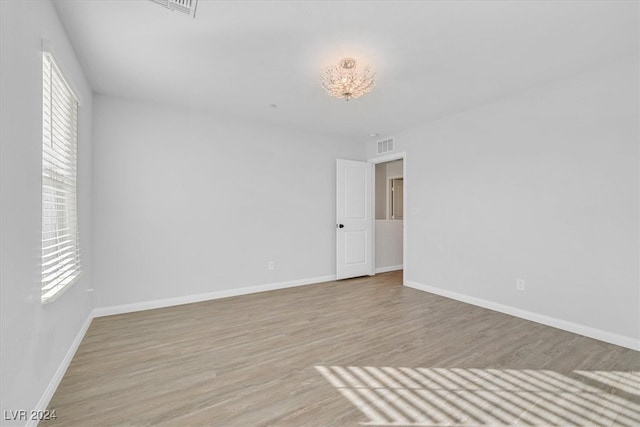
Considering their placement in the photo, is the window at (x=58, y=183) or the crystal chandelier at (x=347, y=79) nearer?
the window at (x=58, y=183)

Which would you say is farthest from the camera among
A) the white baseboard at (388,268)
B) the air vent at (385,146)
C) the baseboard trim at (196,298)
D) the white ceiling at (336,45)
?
the white baseboard at (388,268)

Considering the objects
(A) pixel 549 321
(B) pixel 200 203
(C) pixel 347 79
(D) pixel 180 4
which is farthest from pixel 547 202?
(B) pixel 200 203

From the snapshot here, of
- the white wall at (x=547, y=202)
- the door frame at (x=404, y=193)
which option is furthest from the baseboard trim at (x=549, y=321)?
the door frame at (x=404, y=193)

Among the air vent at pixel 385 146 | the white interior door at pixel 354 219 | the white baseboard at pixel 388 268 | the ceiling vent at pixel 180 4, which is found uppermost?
the ceiling vent at pixel 180 4

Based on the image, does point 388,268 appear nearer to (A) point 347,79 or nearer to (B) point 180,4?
(A) point 347,79

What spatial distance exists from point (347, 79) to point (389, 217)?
5.45 m

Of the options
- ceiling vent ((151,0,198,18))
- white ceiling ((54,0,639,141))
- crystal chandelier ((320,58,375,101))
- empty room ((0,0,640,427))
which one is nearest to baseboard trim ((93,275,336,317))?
empty room ((0,0,640,427))

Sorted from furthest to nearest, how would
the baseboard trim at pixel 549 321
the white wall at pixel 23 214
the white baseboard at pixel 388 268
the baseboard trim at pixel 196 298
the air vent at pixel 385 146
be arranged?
1. the white baseboard at pixel 388 268
2. the air vent at pixel 385 146
3. the baseboard trim at pixel 196 298
4. the baseboard trim at pixel 549 321
5. the white wall at pixel 23 214

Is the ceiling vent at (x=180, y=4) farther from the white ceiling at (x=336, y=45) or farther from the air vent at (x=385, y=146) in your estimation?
the air vent at (x=385, y=146)

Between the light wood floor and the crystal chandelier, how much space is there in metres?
2.35

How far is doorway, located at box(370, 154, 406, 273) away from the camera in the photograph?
586 centimetres

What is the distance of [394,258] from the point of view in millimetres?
6141

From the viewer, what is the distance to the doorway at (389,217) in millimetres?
5859

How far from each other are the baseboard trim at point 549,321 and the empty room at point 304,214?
0.07 ft
